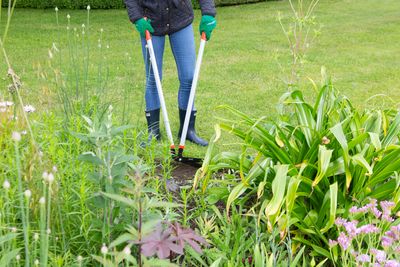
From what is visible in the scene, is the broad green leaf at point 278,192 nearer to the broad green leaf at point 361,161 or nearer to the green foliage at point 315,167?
the green foliage at point 315,167

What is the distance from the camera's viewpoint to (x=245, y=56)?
8703 millimetres

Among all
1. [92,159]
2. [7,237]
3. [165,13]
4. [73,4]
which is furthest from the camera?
[73,4]

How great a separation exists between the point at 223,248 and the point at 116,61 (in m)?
5.84

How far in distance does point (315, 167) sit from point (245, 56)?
237 inches

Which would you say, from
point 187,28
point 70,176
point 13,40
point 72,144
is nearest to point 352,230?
point 70,176

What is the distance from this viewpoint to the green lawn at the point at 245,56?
6230 millimetres

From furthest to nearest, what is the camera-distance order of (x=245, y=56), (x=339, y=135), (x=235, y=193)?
(x=245, y=56), (x=235, y=193), (x=339, y=135)

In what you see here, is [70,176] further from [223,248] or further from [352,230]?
[352,230]

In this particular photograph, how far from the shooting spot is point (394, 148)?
9.45 feet

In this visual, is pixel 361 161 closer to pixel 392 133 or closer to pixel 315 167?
pixel 315 167

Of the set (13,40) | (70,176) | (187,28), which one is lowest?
(13,40)

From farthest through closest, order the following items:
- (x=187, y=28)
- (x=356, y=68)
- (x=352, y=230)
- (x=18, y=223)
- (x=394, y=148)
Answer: (x=356, y=68)
(x=187, y=28)
(x=394, y=148)
(x=18, y=223)
(x=352, y=230)

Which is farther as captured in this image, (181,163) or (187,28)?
(187,28)

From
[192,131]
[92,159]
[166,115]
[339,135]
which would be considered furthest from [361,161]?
[192,131]
